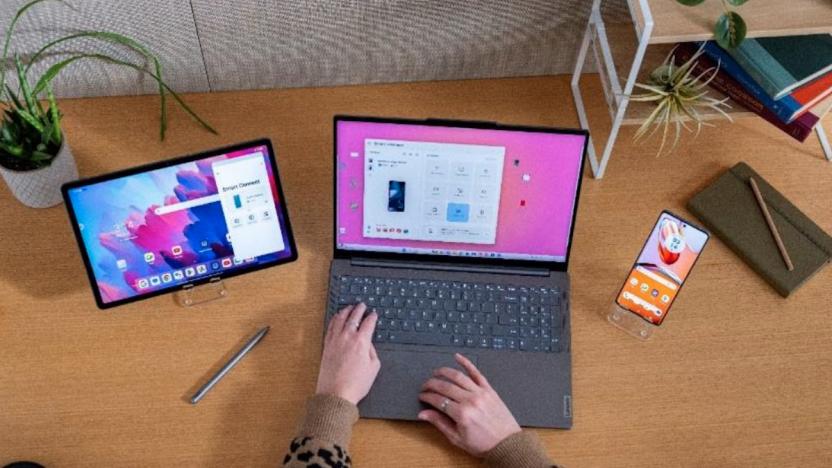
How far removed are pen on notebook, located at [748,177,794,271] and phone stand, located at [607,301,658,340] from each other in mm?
257

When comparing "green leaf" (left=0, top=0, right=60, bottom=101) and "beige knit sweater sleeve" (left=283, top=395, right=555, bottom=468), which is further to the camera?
"green leaf" (left=0, top=0, right=60, bottom=101)

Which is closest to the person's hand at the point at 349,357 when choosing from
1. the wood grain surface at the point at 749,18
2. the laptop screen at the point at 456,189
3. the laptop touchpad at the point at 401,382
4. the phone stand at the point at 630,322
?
the laptop touchpad at the point at 401,382

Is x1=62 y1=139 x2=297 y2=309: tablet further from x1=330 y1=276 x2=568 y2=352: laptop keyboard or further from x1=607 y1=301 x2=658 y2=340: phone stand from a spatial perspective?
x1=607 y1=301 x2=658 y2=340: phone stand

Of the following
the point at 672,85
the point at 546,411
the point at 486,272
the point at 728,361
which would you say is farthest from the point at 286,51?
the point at 728,361

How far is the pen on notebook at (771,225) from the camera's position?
52.7 inches

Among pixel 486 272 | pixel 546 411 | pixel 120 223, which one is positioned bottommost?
pixel 546 411

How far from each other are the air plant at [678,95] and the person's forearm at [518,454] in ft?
1.80

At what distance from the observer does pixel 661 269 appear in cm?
126

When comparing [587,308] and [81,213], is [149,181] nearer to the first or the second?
[81,213]

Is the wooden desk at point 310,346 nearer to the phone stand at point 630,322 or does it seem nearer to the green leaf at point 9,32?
the phone stand at point 630,322

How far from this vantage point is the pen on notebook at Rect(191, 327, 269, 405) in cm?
119

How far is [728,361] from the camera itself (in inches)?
49.6

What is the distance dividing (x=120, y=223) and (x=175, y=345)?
0.20 metres

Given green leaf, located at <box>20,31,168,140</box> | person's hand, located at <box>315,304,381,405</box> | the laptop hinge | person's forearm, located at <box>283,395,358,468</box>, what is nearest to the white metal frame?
the laptop hinge
